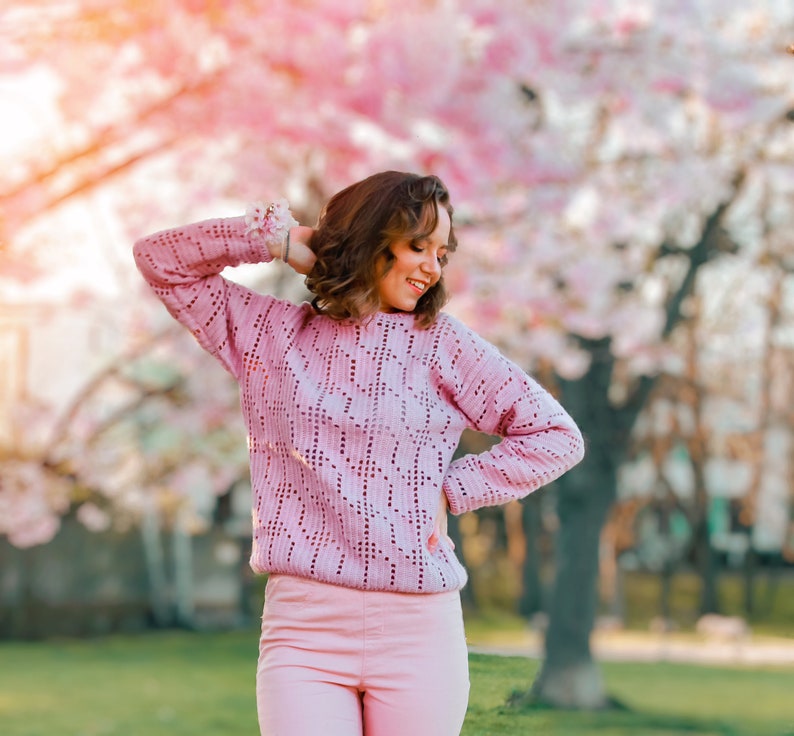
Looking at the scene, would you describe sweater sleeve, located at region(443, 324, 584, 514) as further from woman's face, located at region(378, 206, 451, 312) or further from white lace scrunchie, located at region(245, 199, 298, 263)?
white lace scrunchie, located at region(245, 199, 298, 263)

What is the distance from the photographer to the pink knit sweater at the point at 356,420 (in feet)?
7.64

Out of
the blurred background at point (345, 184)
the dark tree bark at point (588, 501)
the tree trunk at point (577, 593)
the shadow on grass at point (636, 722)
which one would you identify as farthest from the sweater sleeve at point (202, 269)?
the tree trunk at point (577, 593)

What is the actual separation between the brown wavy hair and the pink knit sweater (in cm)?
6

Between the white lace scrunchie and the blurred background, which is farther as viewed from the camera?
the blurred background

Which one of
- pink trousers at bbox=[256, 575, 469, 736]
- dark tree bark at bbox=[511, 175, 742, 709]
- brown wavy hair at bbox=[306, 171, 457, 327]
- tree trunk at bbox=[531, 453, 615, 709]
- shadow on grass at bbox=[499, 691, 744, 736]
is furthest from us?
tree trunk at bbox=[531, 453, 615, 709]

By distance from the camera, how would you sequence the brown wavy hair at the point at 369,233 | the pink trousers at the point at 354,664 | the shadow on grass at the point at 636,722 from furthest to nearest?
the shadow on grass at the point at 636,722, the brown wavy hair at the point at 369,233, the pink trousers at the point at 354,664

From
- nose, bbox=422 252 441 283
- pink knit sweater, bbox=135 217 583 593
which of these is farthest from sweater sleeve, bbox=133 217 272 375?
nose, bbox=422 252 441 283

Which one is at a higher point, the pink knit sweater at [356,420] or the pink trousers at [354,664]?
the pink knit sweater at [356,420]

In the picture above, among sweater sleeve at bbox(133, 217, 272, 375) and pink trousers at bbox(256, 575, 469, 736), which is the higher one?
sweater sleeve at bbox(133, 217, 272, 375)

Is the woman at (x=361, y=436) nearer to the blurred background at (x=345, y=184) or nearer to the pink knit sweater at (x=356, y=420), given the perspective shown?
the pink knit sweater at (x=356, y=420)

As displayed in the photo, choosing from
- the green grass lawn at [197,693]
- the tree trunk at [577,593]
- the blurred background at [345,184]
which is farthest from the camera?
the tree trunk at [577,593]

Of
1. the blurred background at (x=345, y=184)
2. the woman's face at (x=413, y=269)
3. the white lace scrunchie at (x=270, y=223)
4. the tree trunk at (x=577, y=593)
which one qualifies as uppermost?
the blurred background at (x=345, y=184)

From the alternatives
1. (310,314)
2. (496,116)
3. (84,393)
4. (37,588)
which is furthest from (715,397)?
(310,314)

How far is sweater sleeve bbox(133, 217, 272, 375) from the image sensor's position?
8.21 feet
